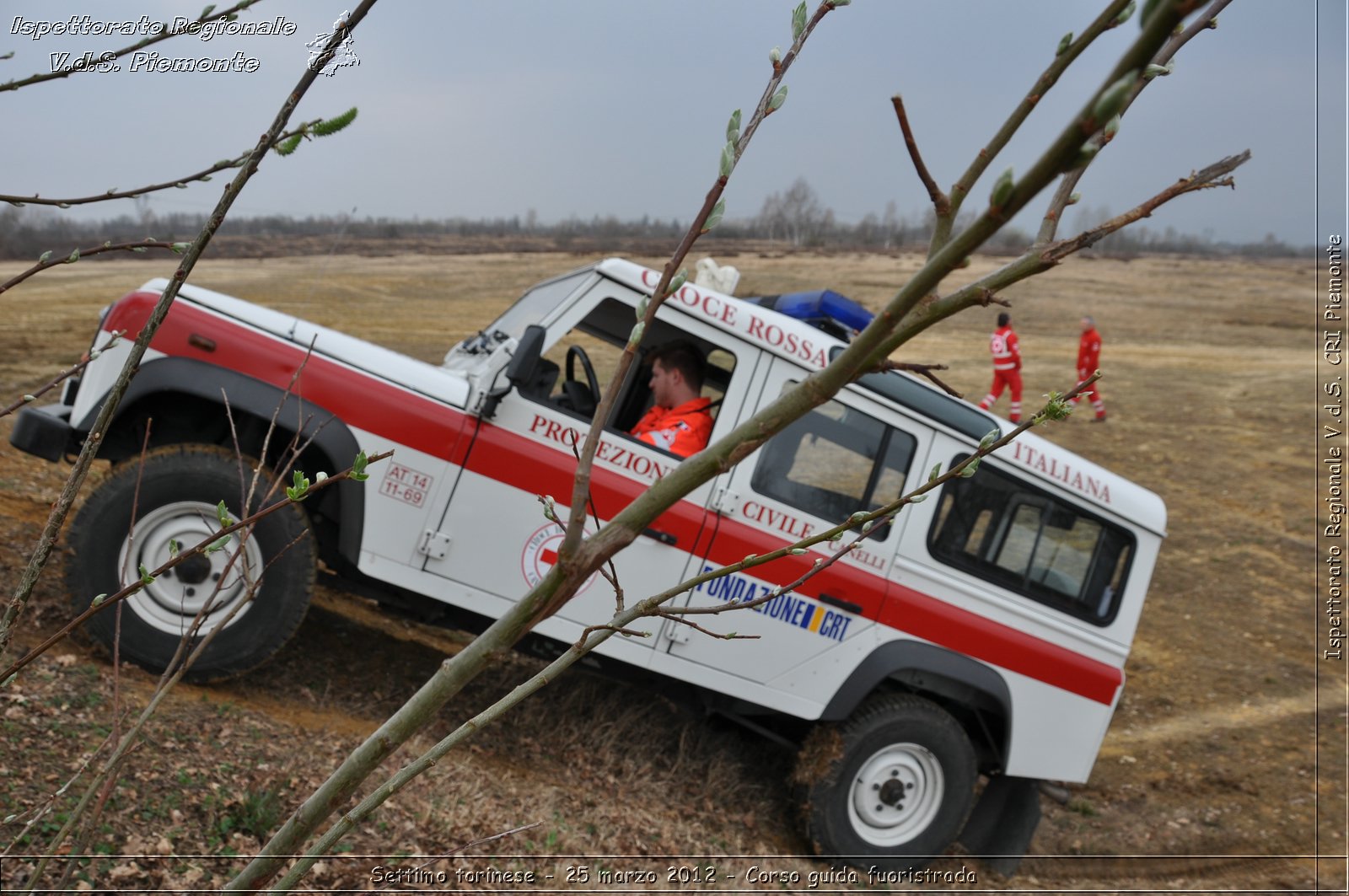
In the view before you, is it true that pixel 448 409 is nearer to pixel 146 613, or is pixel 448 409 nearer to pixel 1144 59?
pixel 146 613

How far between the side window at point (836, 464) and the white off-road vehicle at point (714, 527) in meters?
0.01

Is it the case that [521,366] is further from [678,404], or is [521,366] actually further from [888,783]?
[888,783]

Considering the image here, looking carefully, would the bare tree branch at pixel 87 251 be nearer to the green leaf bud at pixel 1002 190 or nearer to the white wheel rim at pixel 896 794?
the green leaf bud at pixel 1002 190

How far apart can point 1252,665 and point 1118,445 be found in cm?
790

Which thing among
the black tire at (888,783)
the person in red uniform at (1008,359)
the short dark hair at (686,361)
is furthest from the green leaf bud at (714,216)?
the person in red uniform at (1008,359)

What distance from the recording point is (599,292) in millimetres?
4656

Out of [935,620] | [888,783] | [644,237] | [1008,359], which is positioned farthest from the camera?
[644,237]

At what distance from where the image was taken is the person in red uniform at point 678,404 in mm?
4734

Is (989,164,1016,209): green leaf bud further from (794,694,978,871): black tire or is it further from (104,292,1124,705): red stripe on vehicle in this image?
(794,694,978,871): black tire

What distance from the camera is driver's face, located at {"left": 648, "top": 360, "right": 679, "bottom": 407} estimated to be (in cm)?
496

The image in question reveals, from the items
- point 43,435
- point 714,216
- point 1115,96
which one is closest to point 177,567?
point 43,435

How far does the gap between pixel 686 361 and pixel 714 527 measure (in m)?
0.85

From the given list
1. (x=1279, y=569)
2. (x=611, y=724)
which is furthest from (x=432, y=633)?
(x=1279, y=569)

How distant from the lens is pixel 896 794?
16.9 ft
